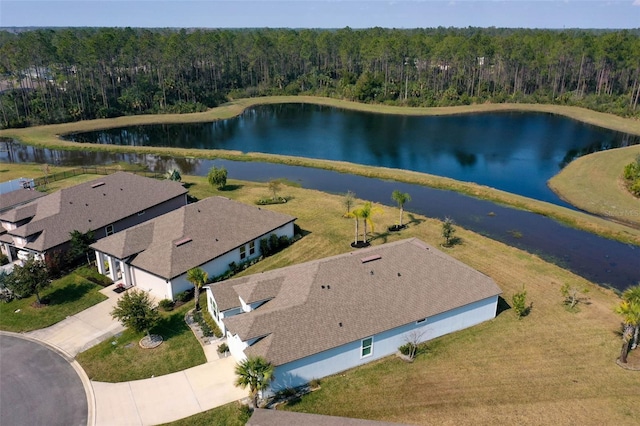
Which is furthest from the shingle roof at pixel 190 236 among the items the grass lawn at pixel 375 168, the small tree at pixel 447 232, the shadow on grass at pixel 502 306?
the grass lawn at pixel 375 168

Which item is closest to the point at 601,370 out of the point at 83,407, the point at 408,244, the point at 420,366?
the point at 420,366

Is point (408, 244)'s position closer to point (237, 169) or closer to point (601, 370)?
point (601, 370)

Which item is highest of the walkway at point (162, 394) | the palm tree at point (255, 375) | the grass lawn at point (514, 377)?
the palm tree at point (255, 375)

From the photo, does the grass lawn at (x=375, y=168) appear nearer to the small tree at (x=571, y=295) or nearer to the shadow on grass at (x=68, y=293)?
the small tree at (x=571, y=295)

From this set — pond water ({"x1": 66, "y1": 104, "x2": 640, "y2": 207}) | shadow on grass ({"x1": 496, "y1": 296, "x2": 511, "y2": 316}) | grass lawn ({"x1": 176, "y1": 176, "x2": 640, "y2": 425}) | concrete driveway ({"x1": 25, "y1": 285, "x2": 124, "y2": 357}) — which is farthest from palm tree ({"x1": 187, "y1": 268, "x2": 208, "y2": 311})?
pond water ({"x1": 66, "y1": 104, "x2": 640, "y2": 207})

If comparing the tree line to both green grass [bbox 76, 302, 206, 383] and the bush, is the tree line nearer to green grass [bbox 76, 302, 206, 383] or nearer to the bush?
the bush

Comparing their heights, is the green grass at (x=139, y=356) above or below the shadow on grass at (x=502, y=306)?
below
